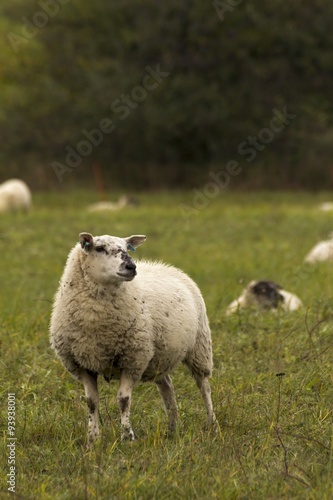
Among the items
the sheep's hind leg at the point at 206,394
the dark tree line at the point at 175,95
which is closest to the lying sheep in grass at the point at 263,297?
the sheep's hind leg at the point at 206,394

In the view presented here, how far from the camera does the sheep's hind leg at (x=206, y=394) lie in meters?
5.74

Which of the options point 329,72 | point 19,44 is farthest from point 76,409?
point 19,44

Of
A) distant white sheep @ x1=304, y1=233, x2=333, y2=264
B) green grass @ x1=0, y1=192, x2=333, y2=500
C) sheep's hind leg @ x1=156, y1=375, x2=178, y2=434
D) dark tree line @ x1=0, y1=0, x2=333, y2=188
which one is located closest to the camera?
green grass @ x1=0, y1=192, x2=333, y2=500

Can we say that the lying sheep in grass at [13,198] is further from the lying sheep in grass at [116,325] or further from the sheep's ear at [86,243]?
the sheep's ear at [86,243]

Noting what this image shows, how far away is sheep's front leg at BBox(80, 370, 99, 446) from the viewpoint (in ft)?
17.1

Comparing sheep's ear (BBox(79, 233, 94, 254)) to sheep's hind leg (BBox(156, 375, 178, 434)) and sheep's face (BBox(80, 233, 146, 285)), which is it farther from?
sheep's hind leg (BBox(156, 375, 178, 434))

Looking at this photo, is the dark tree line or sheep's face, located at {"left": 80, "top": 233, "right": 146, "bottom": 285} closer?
sheep's face, located at {"left": 80, "top": 233, "right": 146, "bottom": 285}

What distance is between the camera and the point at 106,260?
5.38 metres

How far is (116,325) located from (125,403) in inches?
18.8

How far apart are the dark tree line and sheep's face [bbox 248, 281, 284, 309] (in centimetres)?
2331

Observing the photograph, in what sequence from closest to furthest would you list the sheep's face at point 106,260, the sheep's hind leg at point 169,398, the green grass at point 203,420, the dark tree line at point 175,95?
the green grass at point 203,420, the sheep's face at point 106,260, the sheep's hind leg at point 169,398, the dark tree line at point 175,95

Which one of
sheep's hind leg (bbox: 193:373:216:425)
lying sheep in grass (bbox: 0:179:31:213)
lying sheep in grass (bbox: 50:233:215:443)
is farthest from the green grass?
lying sheep in grass (bbox: 0:179:31:213)

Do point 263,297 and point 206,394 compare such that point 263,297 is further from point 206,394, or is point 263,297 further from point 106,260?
point 106,260

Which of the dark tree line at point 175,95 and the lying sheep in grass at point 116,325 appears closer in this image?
the lying sheep in grass at point 116,325
